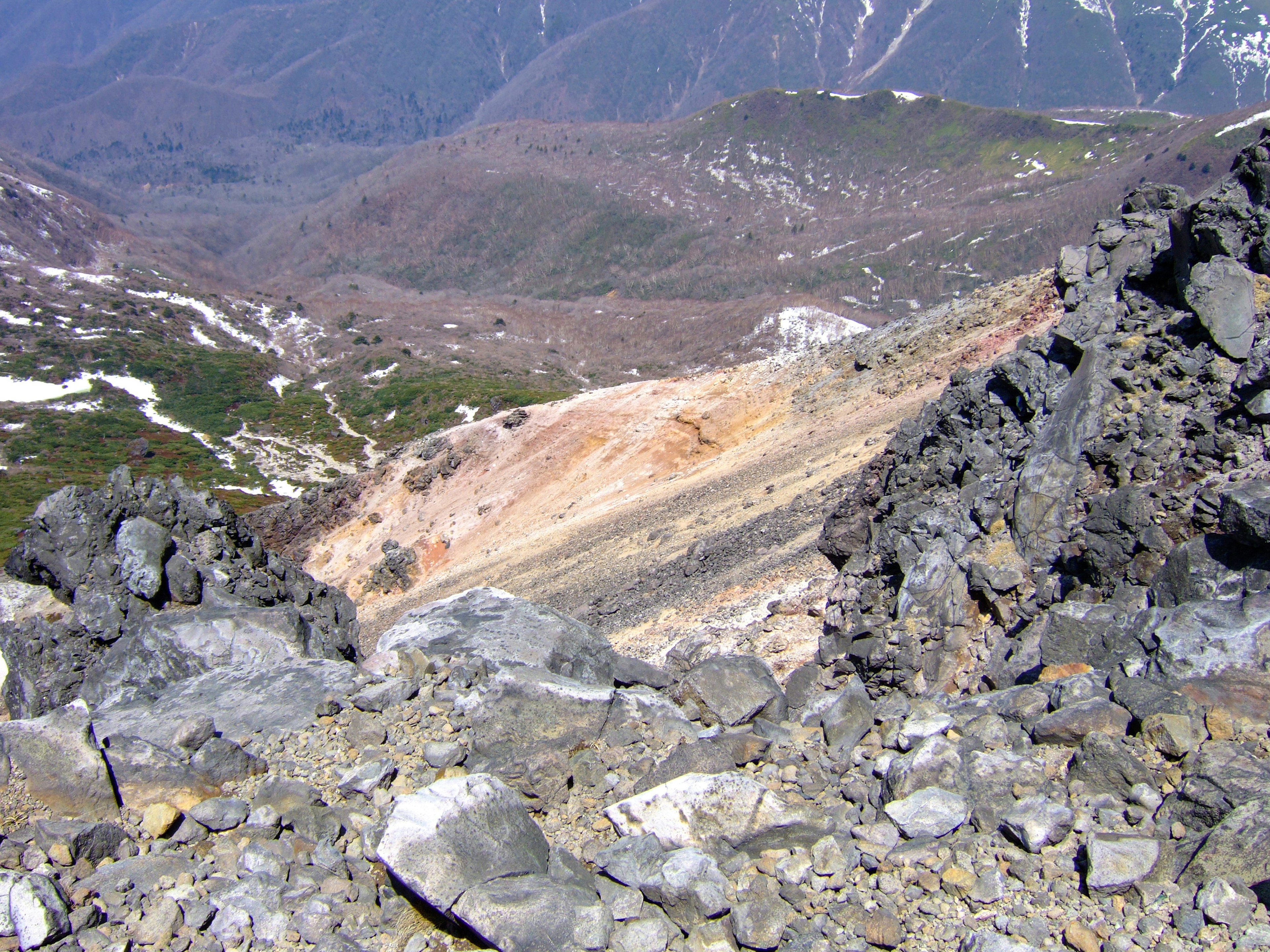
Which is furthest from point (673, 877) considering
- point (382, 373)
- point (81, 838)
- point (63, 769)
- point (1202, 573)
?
point (382, 373)

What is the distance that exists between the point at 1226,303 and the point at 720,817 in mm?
10357

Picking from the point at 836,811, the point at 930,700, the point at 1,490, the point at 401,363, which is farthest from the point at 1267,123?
the point at 401,363

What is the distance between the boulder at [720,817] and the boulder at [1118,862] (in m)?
1.85

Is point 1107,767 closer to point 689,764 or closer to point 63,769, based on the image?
point 689,764

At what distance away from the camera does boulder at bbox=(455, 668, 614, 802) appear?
7484mm

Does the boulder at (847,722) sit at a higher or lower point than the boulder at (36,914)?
lower

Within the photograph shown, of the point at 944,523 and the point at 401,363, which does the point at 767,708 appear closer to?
the point at 944,523

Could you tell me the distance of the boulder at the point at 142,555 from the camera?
14.3m

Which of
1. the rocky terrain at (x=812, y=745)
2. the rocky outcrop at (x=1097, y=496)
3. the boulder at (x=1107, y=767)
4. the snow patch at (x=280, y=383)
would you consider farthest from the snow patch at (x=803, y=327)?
the boulder at (x=1107, y=767)

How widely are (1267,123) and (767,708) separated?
35.6 feet

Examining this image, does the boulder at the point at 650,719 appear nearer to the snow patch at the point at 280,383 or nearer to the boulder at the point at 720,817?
the boulder at the point at 720,817

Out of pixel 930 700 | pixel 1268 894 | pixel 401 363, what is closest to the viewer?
pixel 1268 894

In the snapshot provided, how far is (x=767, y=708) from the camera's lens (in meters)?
9.20

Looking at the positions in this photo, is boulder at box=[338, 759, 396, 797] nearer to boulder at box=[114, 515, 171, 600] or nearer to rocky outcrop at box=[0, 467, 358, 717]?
rocky outcrop at box=[0, 467, 358, 717]
